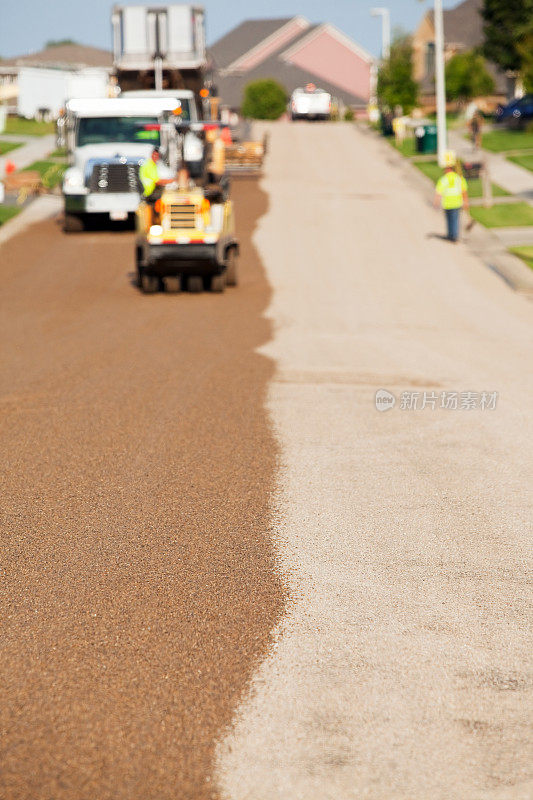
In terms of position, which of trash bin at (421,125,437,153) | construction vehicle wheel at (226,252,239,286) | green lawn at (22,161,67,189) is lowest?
construction vehicle wheel at (226,252,239,286)

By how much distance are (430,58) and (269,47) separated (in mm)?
16780

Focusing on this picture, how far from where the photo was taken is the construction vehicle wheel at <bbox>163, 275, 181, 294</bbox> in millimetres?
17516

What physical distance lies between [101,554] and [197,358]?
6127 millimetres

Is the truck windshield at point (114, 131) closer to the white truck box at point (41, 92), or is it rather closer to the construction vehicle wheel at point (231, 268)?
the construction vehicle wheel at point (231, 268)

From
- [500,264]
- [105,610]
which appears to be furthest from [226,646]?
[500,264]

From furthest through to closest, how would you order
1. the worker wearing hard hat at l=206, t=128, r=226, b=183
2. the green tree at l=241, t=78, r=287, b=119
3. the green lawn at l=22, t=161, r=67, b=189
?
the green tree at l=241, t=78, r=287, b=119, the green lawn at l=22, t=161, r=67, b=189, the worker wearing hard hat at l=206, t=128, r=226, b=183

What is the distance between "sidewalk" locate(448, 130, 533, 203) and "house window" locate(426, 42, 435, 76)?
3556 centimetres

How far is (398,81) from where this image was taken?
50781mm

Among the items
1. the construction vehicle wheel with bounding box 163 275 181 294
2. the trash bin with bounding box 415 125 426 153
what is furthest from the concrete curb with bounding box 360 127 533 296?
the trash bin with bounding box 415 125 426 153

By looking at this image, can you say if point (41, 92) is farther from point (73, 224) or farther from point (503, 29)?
point (73, 224)

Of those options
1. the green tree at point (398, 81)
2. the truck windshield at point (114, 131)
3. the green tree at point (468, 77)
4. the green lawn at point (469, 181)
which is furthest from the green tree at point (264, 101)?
the truck windshield at point (114, 131)

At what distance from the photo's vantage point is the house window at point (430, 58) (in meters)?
75.1

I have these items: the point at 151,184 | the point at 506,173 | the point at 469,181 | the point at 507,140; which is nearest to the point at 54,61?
the point at 507,140

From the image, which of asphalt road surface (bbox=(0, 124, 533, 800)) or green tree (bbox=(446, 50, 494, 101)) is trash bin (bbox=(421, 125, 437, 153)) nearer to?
green tree (bbox=(446, 50, 494, 101))
